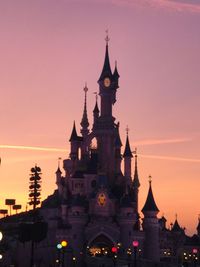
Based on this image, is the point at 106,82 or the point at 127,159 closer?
the point at 106,82

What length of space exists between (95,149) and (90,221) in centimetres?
1856

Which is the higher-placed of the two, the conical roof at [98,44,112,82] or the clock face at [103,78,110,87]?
the conical roof at [98,44,112,82]

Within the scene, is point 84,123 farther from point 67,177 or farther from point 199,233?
point 199,233

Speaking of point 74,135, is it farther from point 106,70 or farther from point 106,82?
point 106,70

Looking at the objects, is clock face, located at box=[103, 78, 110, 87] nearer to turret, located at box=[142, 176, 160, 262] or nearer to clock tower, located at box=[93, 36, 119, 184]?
clock tower, located at box=[93, 36, 119, 184]

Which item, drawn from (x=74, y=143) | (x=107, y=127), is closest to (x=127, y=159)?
(x=107, y=127)

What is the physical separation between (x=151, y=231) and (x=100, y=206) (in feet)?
36.7

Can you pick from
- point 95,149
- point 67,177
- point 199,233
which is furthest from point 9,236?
point 199,233

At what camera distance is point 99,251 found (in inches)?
4252

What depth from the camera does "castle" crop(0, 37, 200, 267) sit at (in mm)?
107750

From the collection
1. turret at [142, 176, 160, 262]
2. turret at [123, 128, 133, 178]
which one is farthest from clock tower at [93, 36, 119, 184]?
turret at [142, 176, 160, 262]

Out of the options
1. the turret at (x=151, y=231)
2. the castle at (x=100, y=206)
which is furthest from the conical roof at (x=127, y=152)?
the turret at (x=151, y=231)

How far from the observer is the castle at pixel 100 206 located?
354ft

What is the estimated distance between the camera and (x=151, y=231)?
111625 millimetres
